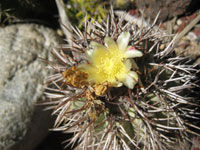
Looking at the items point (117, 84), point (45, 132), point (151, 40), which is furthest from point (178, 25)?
point (45, 132)

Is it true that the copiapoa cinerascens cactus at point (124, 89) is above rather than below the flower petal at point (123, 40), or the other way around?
below

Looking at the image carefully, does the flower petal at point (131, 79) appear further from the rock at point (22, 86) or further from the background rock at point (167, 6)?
the background rock at point (167, 6)

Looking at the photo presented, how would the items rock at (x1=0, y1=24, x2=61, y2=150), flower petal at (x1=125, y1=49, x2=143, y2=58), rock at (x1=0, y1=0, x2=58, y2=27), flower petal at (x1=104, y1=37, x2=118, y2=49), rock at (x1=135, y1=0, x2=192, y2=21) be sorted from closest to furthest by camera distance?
flower petal at (x1=125, y1=49, x2=143, y2=58), flower petal at (x1=104, y1=37, x2=118, y2=49), rock at (x1=0, y1=24, x2=61, y2=150), rock at (x1=135, y1=0, x2=192, y2=21), rock at (x1=0, y1=0, x2=58, y2=27)

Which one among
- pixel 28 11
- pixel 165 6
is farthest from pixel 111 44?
pixel 28 11

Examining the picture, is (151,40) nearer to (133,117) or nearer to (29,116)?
(133,117)

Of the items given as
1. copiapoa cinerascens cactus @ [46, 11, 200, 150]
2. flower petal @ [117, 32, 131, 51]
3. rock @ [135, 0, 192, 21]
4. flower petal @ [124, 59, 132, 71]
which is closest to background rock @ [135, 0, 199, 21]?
rock @ [135, 0, 192, 21]

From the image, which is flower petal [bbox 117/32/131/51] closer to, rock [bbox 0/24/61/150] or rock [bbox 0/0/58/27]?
rock [bbox 0/24/61/150]

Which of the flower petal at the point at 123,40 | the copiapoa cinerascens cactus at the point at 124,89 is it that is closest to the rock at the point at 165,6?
the copiapoa cinerascens cactus at the point at 124,89
